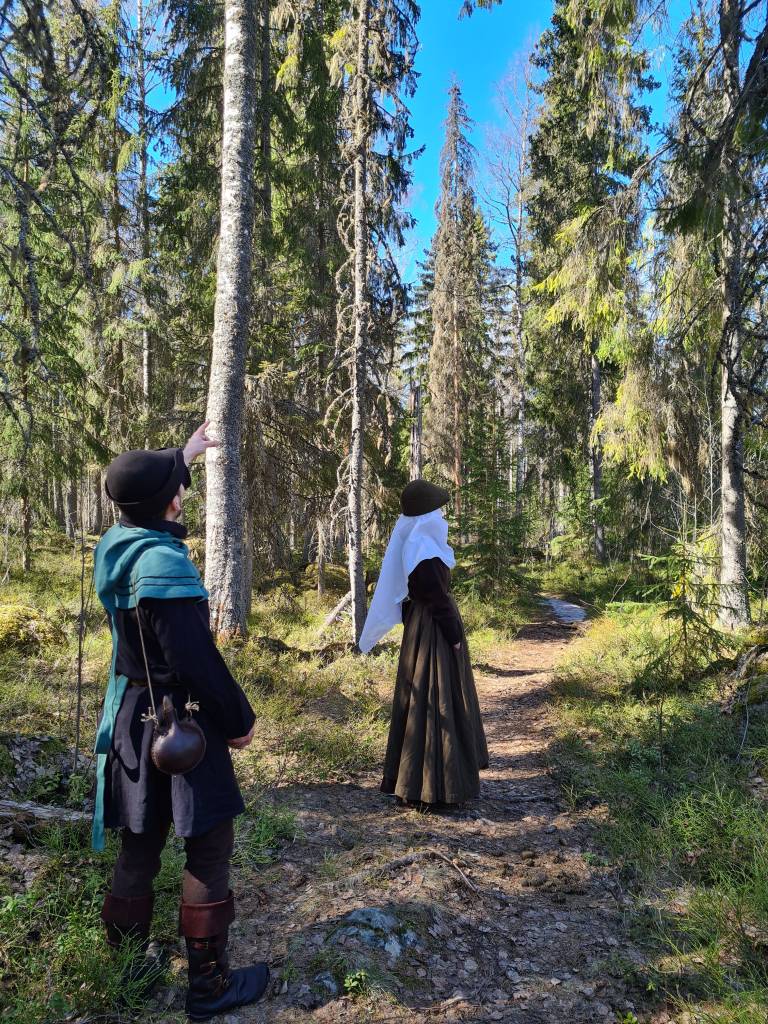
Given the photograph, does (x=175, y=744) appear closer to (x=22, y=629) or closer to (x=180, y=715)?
(x=180, y=715)

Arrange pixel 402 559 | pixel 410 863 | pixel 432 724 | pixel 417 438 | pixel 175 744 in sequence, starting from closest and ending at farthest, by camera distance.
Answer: pixel 175 744, pixel 410 863, pixel 432 724, pixel 402 559, pixel 417 438

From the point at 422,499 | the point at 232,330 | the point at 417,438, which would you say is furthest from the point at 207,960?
the point at 417,438

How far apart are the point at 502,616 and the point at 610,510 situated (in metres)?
6.01

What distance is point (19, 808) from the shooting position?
3439 mm

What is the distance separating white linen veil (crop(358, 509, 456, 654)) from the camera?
4.67 meters

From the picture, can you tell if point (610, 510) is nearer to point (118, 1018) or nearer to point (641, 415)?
point (641, 415)

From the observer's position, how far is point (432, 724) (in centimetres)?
462

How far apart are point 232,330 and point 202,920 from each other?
6.18 metres

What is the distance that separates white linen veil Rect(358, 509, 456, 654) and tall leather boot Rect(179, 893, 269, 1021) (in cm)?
235

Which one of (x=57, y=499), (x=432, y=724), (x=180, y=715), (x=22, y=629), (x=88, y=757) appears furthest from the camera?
(x=57, y=499)

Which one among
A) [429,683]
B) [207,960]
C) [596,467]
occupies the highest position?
[596,467]

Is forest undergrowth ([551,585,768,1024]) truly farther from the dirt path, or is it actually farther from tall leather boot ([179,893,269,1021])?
tall leather boot ([179,893,269,1021])

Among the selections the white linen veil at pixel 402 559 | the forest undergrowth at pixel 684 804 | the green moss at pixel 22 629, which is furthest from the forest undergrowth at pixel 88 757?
the forest undergrowth at pixel 684 804

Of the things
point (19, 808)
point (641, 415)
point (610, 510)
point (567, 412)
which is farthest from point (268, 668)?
point (567, 412)
